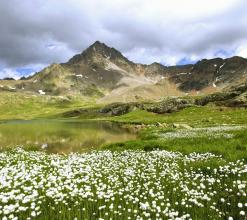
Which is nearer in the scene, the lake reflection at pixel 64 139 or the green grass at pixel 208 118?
the lake reflection at pixel 64 139

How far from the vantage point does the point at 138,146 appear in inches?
1287

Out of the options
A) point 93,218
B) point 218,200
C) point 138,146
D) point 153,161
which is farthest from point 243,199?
point 138,146

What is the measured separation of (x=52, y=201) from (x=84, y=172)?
368cm

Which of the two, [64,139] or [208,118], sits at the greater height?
[208,118]

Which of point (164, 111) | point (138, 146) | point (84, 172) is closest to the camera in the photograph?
point (84, 172)

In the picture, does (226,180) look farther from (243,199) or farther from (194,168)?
(194,168)

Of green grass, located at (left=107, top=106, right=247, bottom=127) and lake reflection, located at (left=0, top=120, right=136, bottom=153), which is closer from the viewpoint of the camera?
lake reflection, located at (left=0, top=120, right=136, bottom=153)

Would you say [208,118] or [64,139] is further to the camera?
[208,118]

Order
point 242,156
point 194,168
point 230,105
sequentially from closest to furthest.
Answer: point 194,168 → point 242,156 → point 230,105

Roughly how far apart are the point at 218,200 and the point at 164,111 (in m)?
180

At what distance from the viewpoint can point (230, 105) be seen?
15600 centimetres

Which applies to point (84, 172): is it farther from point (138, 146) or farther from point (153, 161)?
point (138, 146)

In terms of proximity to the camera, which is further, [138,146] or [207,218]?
[138,146]

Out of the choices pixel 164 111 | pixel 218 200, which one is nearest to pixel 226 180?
pixel 218 200
